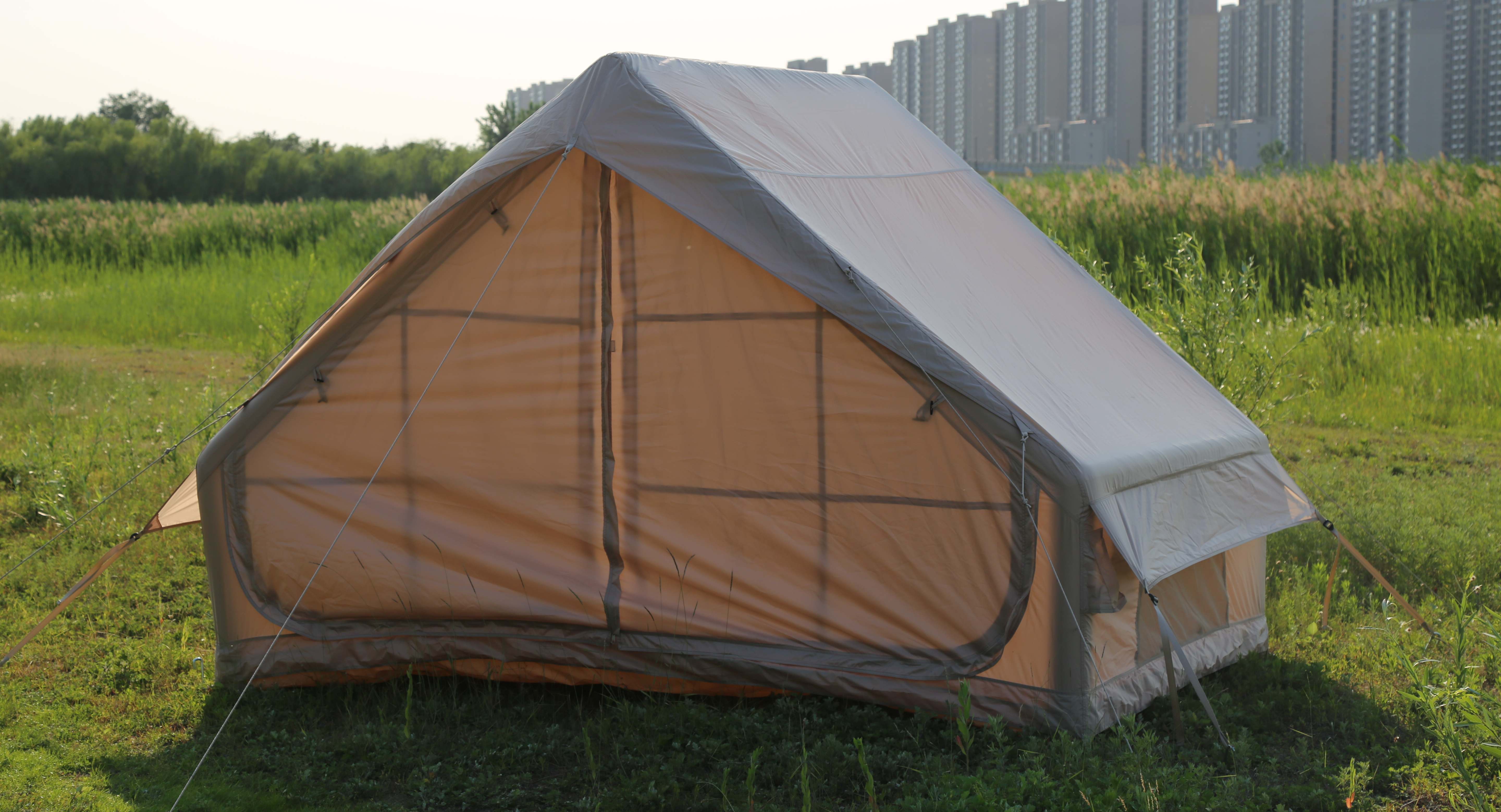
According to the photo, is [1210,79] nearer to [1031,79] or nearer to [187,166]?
[1031,79]

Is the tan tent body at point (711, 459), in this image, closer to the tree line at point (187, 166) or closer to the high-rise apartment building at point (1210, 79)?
the tree line at point (187, 166)

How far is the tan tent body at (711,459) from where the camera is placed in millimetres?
3221

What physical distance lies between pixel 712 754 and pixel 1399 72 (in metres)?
46.9

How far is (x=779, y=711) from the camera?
3488 millimetres

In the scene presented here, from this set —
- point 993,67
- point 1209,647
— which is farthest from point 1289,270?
point 993,67

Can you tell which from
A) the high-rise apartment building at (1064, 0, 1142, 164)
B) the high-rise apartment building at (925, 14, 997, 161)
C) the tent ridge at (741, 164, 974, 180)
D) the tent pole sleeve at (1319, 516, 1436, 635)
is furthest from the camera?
the high-rise apartment building at (925, 14, 997, 161)

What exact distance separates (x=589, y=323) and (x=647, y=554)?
0.77 metres

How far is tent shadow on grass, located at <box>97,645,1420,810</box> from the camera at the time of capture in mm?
2945

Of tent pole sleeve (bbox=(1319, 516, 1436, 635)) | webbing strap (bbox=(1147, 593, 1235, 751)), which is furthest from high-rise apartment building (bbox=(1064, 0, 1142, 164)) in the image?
webbing strap (bbox=(1147, 593, 1235, 751))

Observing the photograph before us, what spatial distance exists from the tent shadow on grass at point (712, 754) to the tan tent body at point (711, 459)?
114 millimetres

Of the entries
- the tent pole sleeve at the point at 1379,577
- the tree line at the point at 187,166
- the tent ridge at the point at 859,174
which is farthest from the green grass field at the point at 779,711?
the tree line at the point at 187,166

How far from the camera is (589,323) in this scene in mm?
3691

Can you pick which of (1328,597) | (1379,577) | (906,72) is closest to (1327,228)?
(1328,597)

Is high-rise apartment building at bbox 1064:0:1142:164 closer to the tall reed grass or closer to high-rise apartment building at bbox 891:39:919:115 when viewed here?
high-rise apartment building at bbox 891:39:919:115
